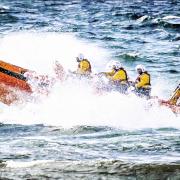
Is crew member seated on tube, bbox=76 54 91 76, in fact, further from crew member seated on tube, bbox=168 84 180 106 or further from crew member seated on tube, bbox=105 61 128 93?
crew member seated on tube, bbox=168 84 180 106

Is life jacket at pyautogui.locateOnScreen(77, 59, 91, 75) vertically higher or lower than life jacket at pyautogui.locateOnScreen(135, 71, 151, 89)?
higher

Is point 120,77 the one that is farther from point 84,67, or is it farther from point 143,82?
point 84,67

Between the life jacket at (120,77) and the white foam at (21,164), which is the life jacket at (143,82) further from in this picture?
the white foam at (21,164)

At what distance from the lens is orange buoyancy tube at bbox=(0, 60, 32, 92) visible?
54.0 ft

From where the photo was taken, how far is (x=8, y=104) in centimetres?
1708

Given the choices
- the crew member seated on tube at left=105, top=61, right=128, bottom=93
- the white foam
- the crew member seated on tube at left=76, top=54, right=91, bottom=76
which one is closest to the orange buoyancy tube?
the crew member seated on tube at left=76, top=54, right=91, bottom=76

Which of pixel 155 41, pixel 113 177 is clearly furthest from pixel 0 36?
pixel 113 177

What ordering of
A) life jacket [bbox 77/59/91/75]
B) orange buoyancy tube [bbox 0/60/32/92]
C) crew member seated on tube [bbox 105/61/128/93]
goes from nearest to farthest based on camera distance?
orange buoyancy tube [bbox 0/60/32/92]
crew member seated on tube [bbox 105/61/128/93]
life jacket [bbox 77/59/91/75]

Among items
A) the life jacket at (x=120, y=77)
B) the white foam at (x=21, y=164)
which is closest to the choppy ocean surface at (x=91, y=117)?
the white foam at (x=21, y=164)

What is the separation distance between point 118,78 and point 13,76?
3.09 m

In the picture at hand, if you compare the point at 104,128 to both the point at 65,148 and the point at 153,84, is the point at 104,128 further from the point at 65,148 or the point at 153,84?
the point at 153,84

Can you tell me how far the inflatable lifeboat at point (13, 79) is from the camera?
1647 centimetres

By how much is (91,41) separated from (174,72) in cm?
820

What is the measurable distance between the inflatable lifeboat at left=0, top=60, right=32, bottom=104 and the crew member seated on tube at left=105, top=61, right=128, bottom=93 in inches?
97.0
